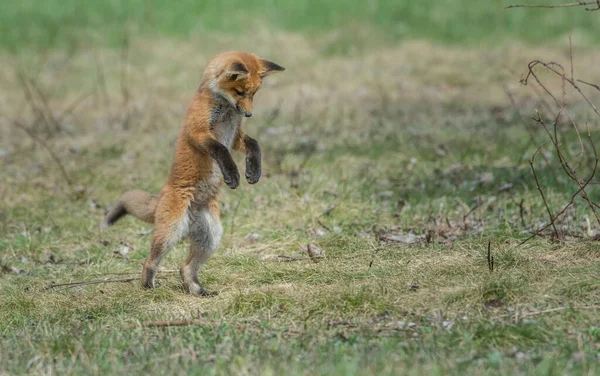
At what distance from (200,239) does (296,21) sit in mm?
12036

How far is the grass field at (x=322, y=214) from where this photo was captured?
4836 mm

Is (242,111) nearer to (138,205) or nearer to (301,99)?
(138,205)

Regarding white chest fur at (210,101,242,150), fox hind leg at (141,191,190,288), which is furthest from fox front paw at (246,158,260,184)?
fox hind leg at (141,191,190,288)

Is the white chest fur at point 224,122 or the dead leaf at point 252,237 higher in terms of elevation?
the white chest fur at point 224,122

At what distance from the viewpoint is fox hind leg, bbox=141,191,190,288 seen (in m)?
6.23

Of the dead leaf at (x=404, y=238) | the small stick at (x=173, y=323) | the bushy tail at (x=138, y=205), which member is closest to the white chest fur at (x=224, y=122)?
the bushy tail at (x=138, y=205)

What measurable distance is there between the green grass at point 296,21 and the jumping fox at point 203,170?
10.1m

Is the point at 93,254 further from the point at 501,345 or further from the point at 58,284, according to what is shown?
the point at 501,345

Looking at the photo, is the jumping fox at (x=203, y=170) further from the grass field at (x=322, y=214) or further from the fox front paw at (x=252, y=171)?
the grass field at (x=322, y=214)

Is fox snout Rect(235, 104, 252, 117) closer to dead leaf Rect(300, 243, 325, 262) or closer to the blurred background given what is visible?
dead leaf Rect(300, 243, 325, 262)

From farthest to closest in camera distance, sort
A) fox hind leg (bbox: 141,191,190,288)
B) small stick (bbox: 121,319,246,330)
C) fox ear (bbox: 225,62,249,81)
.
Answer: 1. fox hind leg (bbox: 141,191,190,288)
2. fox ear (bbox: 225,62,249,81)
3. small stick (bbox: 121,319,246,330)

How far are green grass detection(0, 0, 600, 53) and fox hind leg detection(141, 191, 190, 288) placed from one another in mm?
10488

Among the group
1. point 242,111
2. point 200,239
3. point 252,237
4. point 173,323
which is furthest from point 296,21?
Result: point 173,323

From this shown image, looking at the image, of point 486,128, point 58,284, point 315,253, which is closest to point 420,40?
point 486,128
